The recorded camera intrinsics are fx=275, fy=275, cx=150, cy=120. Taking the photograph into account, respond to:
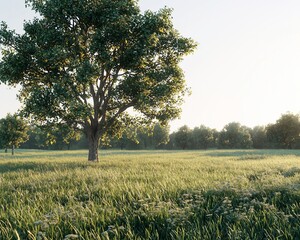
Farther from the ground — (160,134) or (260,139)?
(160,134)

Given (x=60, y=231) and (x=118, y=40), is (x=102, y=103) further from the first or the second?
(x=60, y=231)

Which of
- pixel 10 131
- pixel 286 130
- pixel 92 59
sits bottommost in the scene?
pixel 10 131

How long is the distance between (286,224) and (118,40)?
18.8m

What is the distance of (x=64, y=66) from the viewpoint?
22500mm

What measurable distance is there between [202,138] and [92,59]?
108046 millimetres

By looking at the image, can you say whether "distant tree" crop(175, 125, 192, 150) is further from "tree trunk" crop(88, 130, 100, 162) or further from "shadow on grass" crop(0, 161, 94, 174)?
"shadow on grass" crop(0, 161, 94, 174)

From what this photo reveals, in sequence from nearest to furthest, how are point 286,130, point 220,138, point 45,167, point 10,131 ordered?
point 45,167 < point 10,131 < point 286,130 < point 220,138

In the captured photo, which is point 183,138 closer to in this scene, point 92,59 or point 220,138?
point 220,138

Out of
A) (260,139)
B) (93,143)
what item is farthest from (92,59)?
(260,139)

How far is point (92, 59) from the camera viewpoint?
22078mm

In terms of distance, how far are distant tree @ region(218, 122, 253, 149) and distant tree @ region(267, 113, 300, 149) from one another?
1632 centimetres

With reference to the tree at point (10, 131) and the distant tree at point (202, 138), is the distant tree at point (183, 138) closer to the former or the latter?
the distant tree at point (202, 138)

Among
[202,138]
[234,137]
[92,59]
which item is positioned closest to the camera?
[92,59]

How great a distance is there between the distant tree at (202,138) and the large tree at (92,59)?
339ft
